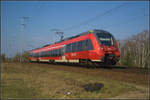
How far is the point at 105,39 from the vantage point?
15141 mm

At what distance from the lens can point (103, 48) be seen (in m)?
14.2

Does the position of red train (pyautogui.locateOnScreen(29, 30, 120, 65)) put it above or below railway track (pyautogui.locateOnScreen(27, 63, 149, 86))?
above

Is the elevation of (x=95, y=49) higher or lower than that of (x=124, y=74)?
higher

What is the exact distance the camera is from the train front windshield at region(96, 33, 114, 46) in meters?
14.8

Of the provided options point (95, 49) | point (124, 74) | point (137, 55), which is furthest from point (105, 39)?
point (137, 55)

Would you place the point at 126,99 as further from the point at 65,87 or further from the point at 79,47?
the point at 79,47

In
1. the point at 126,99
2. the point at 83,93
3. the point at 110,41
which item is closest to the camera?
the point at 126,99

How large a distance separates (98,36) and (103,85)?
7701 mm

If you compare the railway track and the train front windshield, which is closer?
the railway track

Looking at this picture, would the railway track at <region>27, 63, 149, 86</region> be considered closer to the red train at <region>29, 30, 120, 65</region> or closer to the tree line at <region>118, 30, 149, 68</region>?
the red train at <region>29, 30, 120, 65</region>

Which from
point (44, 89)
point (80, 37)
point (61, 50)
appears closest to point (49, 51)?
point (61, 50)

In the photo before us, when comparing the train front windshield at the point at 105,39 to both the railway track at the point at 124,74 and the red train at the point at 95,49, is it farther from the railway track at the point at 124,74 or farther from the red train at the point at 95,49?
the railway track at the point at 124,74

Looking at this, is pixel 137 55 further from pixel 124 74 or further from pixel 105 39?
pixel 124 74

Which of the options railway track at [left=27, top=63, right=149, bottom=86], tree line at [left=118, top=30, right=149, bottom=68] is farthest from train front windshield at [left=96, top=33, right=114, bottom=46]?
tree line at [left=118, top=30, right=149, bottom=68]
